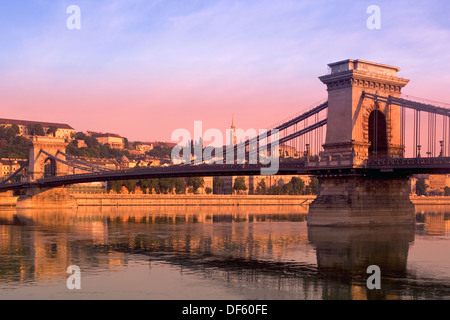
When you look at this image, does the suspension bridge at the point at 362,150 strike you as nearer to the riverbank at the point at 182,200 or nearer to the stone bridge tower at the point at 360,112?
the stone bridge tower at the point at 360,112

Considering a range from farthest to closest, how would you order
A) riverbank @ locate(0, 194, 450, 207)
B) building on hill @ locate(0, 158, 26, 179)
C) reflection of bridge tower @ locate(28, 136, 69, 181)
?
building on hill @ locate(0, 158, 26, 179) → riverbank @ locate(0, 194, 450, 207) → reflection of bridge tower @ locate(28, 136, 69, 181)

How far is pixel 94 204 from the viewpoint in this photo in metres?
114

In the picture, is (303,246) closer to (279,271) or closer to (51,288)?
(279,271)

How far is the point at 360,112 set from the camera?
54219 millimetres

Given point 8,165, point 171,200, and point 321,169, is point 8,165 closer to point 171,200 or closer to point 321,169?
point 171,200

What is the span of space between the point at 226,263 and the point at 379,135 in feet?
93.3

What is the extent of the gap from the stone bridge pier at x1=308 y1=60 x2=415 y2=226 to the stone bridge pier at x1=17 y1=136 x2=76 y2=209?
54.2 m

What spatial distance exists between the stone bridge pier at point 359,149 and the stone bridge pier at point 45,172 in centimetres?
5422

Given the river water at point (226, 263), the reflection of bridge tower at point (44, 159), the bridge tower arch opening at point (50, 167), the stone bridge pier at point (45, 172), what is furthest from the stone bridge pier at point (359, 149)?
the bridge tower arch opening at point (50, 167)

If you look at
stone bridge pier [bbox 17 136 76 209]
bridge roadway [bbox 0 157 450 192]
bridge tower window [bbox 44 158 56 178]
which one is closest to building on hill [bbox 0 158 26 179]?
bridge tower window [bbox 44 158 56 178]

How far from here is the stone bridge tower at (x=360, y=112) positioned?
53.8 metres

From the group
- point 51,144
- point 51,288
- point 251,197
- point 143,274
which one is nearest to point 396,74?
point 143,274

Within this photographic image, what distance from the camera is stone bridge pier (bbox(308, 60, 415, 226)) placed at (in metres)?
52.6

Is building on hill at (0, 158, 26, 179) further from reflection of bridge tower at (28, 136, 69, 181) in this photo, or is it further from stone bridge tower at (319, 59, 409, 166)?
stone bridge tower at (319, 59, 409, 166)
